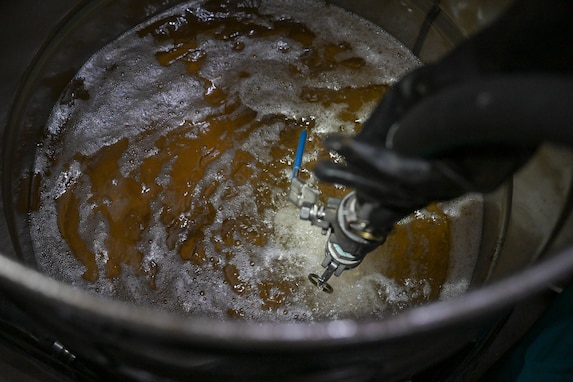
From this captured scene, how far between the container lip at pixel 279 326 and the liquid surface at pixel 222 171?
574mm

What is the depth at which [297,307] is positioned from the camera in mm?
938

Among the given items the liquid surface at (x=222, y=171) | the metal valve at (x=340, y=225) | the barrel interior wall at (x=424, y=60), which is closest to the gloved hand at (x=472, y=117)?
the metal valve at (x=340, y=225)

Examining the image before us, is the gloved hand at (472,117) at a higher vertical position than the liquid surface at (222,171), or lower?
higher

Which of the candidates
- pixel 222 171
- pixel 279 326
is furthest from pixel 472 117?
pixel 222 171

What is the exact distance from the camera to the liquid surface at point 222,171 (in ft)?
3.14

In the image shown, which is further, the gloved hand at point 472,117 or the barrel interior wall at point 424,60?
the barrel interior wall at point 424,60

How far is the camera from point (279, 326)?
0.37 meters

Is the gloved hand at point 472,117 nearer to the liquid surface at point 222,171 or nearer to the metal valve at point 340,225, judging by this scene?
the metal valve at point 340,225

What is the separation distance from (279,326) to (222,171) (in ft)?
2.28

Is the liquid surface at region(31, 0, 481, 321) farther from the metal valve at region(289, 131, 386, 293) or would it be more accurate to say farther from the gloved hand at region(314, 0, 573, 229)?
the gloved hand at region(314, 0, 573, 229)

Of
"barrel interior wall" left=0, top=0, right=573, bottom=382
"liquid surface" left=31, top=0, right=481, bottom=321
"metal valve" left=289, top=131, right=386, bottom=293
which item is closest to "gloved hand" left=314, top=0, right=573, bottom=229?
"metal valve" left=289, top=131, right=386, bottom=293

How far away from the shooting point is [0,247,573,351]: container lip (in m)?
0.36

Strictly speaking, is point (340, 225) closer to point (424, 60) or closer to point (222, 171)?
point (222, 171)

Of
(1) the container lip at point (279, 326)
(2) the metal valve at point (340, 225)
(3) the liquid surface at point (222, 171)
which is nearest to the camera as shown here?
(1) the container lip at point (279, 326)
